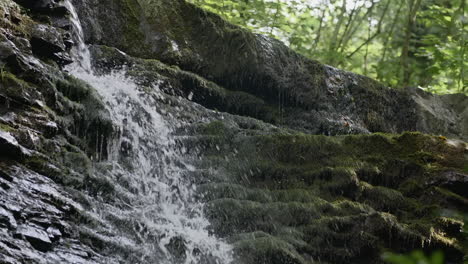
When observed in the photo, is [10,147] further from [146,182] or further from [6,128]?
[146,182]

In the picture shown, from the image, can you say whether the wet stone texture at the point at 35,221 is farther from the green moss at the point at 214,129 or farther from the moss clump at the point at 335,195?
the green moss at the point at 214,129

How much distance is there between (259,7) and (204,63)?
21.0 feet

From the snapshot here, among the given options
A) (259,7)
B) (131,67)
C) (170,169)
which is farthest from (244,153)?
(259,7)

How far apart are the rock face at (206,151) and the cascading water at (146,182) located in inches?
1.1

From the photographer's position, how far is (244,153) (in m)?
8.08

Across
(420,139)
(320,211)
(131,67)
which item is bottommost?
(320,211)

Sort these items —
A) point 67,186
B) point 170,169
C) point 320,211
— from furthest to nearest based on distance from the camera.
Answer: point 170,169
point 320,211
point 67,186

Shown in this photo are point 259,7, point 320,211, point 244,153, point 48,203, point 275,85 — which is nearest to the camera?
point 48,203

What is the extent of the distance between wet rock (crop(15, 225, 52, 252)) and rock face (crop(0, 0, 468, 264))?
0.01 meters

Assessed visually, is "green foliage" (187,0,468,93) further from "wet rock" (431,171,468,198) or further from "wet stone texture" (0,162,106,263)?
"wet stone texture" (0,162,106,263)

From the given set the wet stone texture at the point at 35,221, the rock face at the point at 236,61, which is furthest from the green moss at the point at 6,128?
the rock face at the point at 236,61

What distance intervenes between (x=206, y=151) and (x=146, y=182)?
4.34 ft

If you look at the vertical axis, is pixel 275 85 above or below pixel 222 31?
below

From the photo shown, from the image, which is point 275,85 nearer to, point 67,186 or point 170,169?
point 170,169
